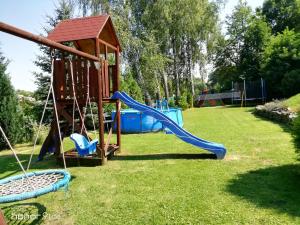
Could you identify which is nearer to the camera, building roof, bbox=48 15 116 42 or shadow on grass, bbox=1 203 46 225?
shadow on grass, bbox=1 203 46 225

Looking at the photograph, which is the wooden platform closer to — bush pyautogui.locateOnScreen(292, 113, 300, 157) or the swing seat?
the swing seat

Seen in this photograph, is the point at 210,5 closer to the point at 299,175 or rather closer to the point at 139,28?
the point at 139,28

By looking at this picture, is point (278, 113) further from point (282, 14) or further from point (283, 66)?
point (282, 14)

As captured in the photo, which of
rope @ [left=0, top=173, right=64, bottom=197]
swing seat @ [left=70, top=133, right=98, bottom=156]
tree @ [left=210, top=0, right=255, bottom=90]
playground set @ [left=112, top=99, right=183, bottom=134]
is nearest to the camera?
rope @ [left=0, top=173, right=64, bottom=197]

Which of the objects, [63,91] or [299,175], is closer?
[299,175]

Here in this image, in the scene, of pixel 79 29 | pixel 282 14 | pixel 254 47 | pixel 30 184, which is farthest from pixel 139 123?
pixel 282 14

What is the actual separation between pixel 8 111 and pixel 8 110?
4cm

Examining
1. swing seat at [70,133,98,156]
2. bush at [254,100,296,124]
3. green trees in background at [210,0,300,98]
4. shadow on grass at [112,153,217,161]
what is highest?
green trees in background at [210,0,300,98]

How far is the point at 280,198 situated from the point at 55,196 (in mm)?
3581

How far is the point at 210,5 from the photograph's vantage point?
28.6m

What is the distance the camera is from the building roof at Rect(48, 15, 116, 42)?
728 centimetres

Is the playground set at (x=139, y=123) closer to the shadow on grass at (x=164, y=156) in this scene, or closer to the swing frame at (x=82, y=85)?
the swing frame at (x=82, y=85)

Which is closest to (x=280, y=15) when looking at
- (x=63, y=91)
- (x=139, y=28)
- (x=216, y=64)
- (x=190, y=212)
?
(x=216, y=64)

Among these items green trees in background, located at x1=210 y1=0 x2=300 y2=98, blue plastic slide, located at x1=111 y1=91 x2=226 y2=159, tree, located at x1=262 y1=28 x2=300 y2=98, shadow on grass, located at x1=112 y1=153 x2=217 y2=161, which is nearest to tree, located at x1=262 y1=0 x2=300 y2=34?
green trees in background, located at x1=210 y1=0 x2=300 y2=98
